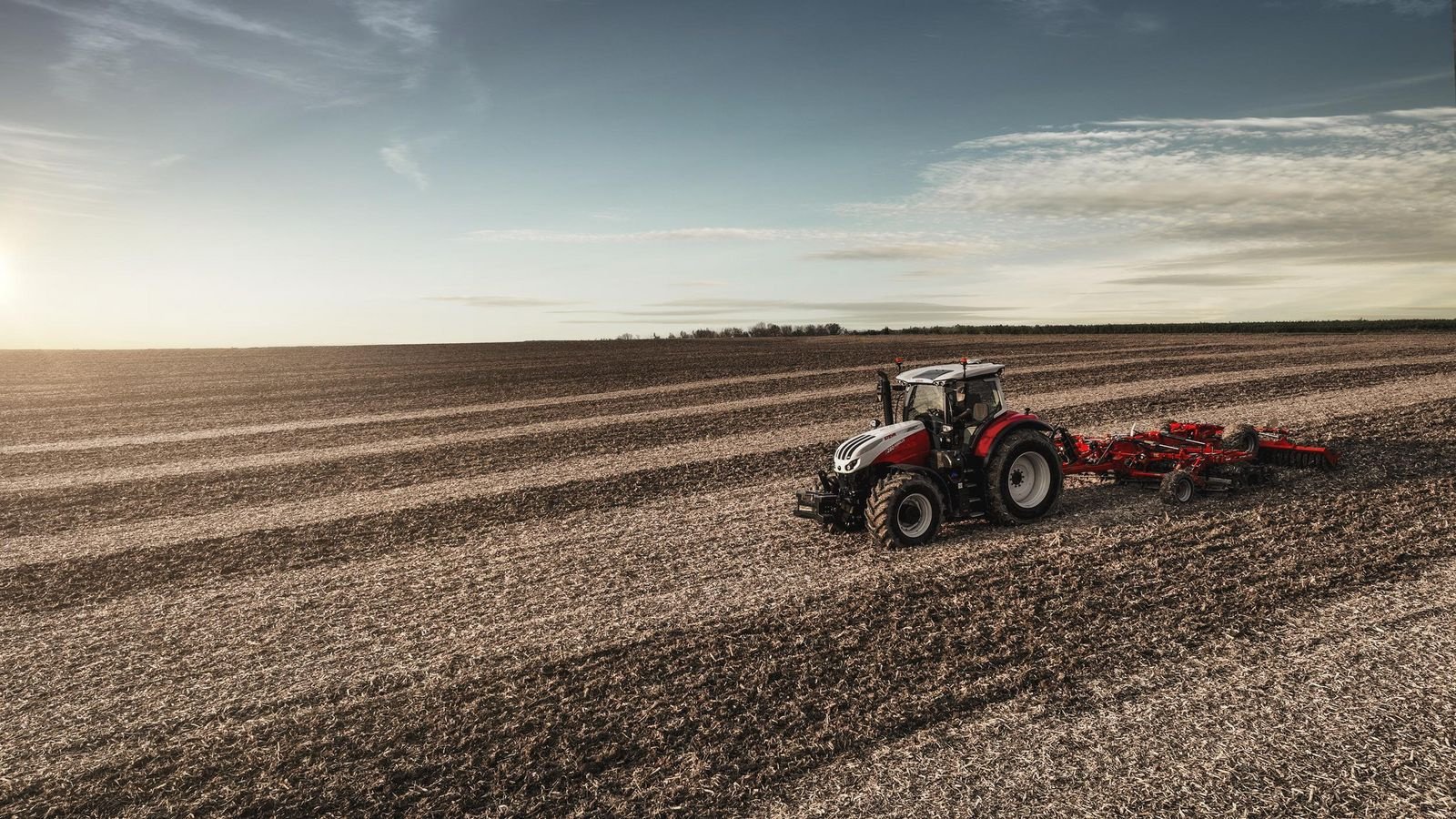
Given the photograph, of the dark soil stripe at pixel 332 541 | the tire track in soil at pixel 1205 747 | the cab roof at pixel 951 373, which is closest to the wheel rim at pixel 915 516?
the cab roof at pixel 951 373

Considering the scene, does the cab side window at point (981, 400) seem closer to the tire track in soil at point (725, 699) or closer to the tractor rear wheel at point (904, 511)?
the tractor rear wheel at point (904, 511)

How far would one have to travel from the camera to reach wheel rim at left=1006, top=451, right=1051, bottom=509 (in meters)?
10.7

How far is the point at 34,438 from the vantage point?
24062 mm

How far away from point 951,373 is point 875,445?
1.50m

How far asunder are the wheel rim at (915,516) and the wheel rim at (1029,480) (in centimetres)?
157

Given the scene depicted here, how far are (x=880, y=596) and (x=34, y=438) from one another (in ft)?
89.3

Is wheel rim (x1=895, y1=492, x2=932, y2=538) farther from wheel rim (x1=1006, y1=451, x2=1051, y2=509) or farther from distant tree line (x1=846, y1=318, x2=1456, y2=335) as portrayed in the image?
distant tree line (x1=846, y1=318, x2=1456, y2=335)

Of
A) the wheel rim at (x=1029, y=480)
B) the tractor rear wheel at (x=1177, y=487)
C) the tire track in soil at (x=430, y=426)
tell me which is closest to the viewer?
the wheel rim at (x=1029, y=480)

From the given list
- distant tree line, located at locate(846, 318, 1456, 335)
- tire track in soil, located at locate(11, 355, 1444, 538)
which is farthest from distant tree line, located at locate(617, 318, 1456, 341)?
tire track in soil, located at locate(11, 355, 1444, 538)

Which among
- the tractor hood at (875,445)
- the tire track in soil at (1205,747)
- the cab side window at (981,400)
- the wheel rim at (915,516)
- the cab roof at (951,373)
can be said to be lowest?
the tire track in soil at (1205,747)

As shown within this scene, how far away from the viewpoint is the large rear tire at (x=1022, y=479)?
→ 10.2 m

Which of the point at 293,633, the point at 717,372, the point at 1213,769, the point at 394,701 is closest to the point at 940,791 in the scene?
the point at 1213,769

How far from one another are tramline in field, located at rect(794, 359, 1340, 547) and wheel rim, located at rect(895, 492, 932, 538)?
0.04 feet

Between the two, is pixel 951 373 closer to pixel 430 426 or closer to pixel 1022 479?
pixel 1022 479
